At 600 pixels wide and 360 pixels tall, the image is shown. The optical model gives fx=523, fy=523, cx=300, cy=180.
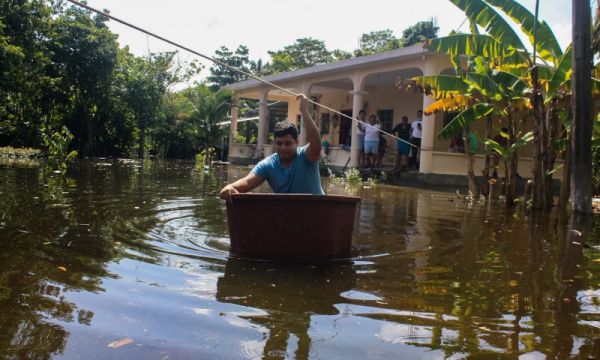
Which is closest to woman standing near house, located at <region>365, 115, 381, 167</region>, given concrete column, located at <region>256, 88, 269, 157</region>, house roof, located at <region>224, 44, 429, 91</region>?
house roof, located at <region>224, 44, 429, 91</region>

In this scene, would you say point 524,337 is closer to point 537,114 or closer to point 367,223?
point 367,223

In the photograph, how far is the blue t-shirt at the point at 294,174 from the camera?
4629 millimetres

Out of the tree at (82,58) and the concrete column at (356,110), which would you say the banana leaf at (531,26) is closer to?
the concrete column at (356,110)

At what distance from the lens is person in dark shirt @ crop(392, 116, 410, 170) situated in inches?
608

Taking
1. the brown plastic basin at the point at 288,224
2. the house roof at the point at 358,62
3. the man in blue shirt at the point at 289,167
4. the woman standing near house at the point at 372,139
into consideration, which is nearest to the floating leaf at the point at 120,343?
the brown plastic basin at the point at 288,224

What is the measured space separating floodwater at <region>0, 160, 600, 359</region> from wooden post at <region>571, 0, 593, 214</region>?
5.74ft

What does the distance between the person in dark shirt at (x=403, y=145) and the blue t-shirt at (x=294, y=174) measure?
10971 millimetres

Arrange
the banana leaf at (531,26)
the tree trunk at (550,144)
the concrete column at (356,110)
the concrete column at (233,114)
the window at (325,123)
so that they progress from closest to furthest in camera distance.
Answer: the banana leaf at (531,26) → the tree trunk at (550,144) → the concrete column at (356,110) → the window at (325,123) → the concrete column at (233,114)

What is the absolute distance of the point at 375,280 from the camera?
3758 millimetres

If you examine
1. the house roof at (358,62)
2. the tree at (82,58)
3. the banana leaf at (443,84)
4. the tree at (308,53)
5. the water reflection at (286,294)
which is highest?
the tree at (308,53)

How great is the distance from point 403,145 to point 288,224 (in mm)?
11923

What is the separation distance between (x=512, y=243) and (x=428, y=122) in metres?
9.27

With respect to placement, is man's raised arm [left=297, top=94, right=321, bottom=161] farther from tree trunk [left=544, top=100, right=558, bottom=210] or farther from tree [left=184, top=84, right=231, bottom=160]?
tree [left=184, top=84, right=231, bottom=160]

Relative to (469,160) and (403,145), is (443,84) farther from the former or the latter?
(403,145)
